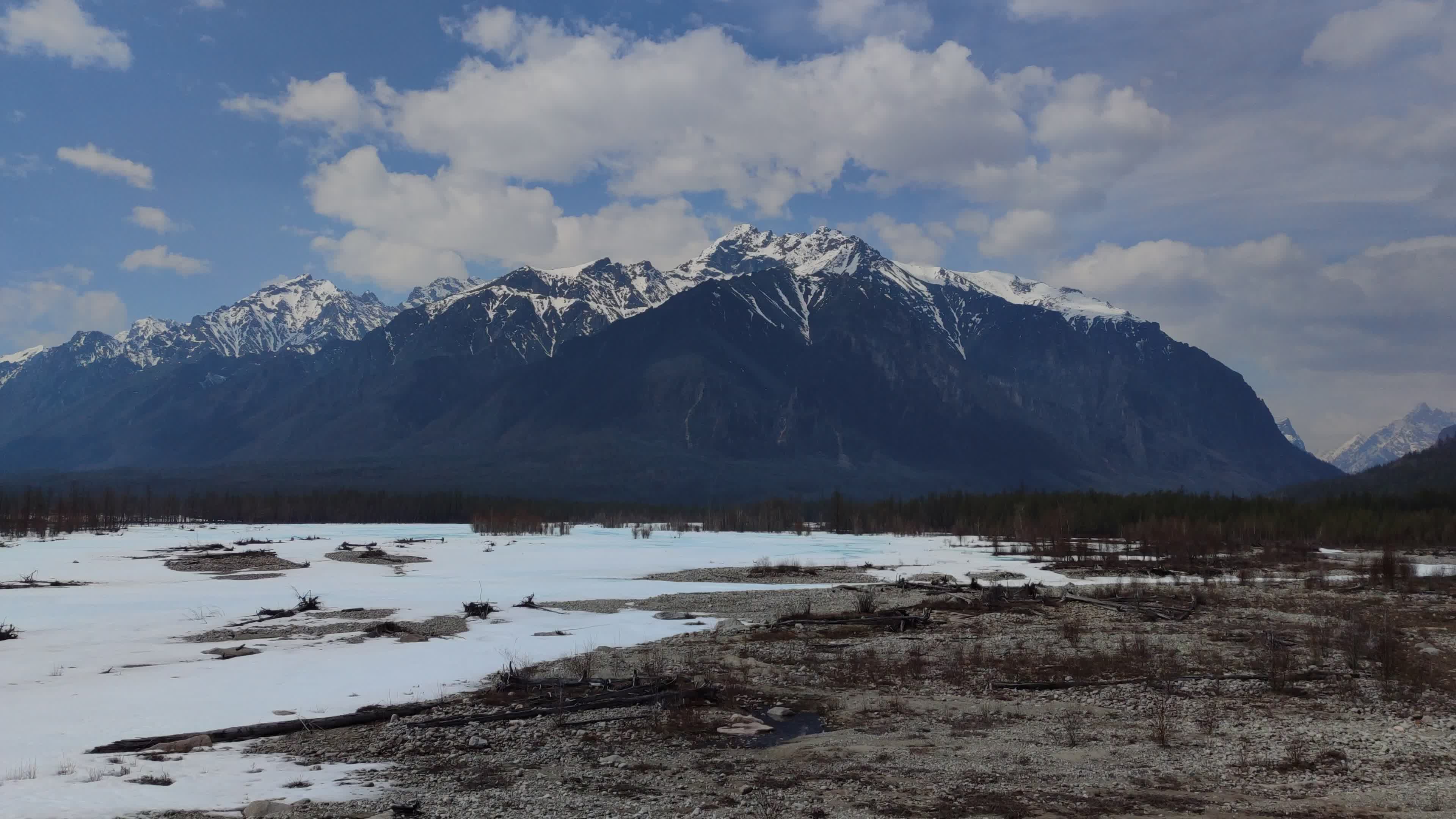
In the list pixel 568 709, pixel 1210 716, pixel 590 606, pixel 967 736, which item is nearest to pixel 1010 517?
pixel 590 606

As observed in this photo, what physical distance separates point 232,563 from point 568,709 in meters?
57.5

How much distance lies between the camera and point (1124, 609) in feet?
134

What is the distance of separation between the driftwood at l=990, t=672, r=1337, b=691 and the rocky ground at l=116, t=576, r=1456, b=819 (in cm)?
9

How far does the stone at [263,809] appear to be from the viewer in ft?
49.0

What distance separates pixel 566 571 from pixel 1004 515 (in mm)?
83208

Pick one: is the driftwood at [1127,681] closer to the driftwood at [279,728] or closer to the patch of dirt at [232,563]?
the driftwood at [279,728]

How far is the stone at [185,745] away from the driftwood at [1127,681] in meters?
18.1

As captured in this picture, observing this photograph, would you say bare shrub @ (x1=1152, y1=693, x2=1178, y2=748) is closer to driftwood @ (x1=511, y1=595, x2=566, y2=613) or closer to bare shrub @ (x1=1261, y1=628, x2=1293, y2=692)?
bare shrub @ (x1=1261, y1=628, x2=1293, y2=692)

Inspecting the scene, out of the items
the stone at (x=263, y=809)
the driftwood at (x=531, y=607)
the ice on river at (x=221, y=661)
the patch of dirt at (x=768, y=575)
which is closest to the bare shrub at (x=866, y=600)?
the ice on river at (x=221, y=661)

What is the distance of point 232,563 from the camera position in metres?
70.3

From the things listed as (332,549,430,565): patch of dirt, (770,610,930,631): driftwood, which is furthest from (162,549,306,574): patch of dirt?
(770,610,930,631): driftwood

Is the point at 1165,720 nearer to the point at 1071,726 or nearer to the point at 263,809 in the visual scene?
the point at 1071,726

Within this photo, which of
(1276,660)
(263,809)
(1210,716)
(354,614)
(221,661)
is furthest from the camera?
(354,614)

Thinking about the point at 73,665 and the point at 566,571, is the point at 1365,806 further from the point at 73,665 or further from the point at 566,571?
the point at 566,571
